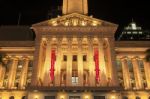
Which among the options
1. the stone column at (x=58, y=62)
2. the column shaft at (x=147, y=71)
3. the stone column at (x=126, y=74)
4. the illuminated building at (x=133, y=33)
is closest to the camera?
the stone column at (x=58, y=62)

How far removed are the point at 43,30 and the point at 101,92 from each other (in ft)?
81.1

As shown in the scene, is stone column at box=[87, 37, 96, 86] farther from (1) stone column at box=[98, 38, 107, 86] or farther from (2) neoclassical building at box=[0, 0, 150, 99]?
(1) stone column at box=[98, 38, 107, 86]

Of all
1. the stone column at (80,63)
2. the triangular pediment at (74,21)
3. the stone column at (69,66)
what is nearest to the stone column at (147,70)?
the triangular pediment at (74,21)

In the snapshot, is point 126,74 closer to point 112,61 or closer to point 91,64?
point 112,61

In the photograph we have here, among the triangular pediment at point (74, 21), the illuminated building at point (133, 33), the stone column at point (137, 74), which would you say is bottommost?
the stone column at point (137, 74)

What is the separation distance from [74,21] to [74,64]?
41.8 feet

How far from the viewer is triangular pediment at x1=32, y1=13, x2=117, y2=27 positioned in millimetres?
75312

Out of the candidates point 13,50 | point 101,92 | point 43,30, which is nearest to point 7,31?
point 13,50

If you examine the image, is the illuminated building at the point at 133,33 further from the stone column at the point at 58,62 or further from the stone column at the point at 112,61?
the stone column at the point at 58,62

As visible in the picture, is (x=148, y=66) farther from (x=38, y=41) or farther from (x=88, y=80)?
(x=38, y=41)

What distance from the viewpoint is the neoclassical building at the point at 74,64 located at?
61.2 metres

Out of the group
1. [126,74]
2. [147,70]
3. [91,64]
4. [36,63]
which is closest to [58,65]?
[36,63]

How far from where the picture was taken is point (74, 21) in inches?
3002

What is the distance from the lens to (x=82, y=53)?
71062mm
